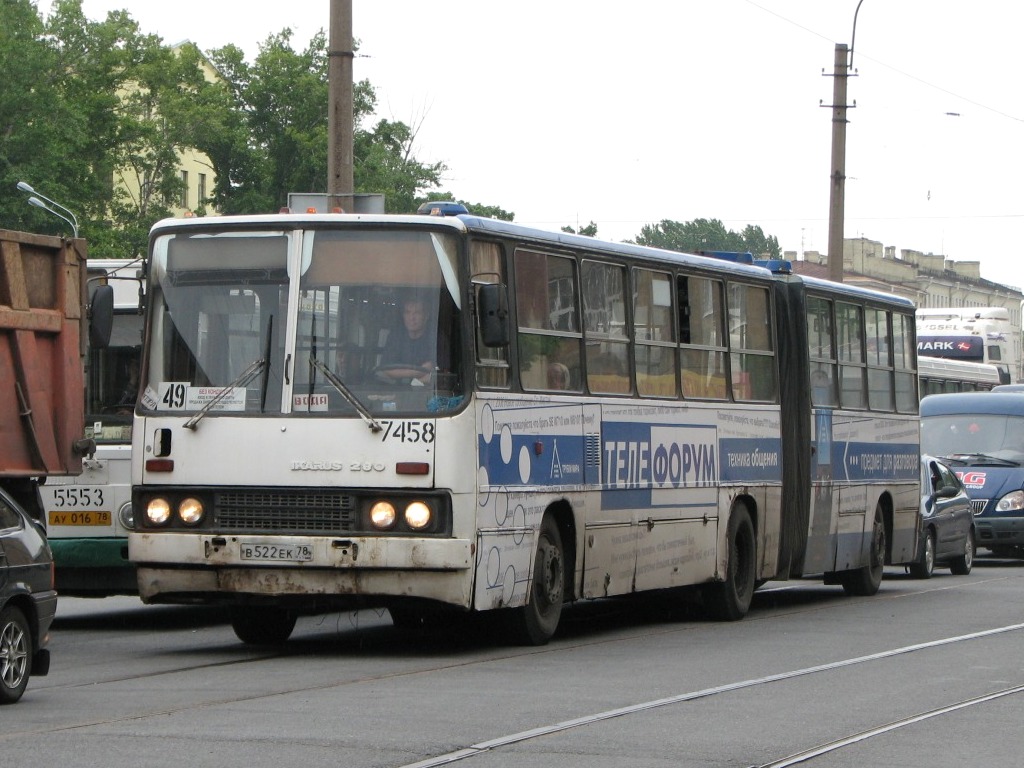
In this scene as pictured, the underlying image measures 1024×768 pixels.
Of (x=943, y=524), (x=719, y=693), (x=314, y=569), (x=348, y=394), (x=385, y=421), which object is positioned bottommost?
(x=719, y=693)

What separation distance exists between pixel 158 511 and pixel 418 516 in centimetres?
176

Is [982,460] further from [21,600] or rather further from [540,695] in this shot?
[21,600]

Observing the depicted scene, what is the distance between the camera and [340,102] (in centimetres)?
1783

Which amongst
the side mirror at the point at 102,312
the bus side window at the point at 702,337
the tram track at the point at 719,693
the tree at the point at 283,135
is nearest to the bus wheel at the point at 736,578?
the bus side window at the point at 702,337

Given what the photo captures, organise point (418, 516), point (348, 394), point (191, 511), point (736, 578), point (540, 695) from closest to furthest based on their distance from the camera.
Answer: point (540, 695)
point (418, 516)
point (348, 394)
point (191, 511)
point (736, 578)

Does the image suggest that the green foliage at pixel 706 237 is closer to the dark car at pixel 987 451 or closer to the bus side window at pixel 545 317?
the dark car at pixel 987 451

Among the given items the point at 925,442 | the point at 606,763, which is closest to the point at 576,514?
the point at 606,763

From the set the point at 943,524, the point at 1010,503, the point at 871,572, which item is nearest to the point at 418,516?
the point at 871,572

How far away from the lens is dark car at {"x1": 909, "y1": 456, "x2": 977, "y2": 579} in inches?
954

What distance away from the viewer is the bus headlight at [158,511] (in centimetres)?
1271

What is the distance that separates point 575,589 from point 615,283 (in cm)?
244

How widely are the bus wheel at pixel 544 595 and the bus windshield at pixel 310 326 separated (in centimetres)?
167

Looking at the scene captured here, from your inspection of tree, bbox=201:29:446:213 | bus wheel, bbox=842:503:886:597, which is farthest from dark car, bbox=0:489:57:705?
tree, bbox=201:29:446:213

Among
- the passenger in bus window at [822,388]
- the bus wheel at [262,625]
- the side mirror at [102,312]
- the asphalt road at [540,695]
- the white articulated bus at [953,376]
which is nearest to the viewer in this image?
the asphalt road at [540,695]
